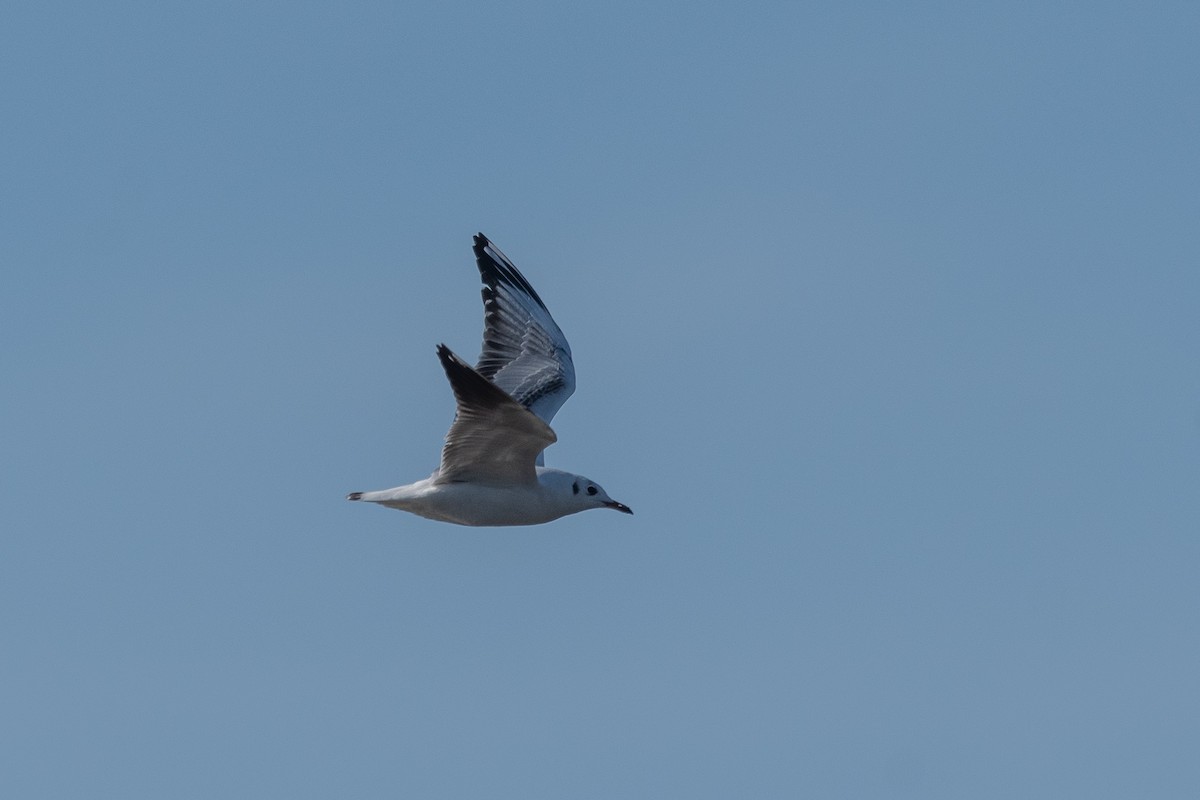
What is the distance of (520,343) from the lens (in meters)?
20.0

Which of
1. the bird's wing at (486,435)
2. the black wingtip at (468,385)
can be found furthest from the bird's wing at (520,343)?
the black wingtip at (468,385)

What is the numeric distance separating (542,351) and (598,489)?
9.48 ft

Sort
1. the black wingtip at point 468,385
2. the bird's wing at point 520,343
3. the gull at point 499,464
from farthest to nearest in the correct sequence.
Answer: the bird's wing at point 520,343 → the gull at point 499,464 → the black wingtip at point 468,385

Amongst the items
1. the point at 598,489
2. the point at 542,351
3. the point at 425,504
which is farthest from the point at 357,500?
the point at 542,351

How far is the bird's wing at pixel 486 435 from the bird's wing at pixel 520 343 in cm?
219

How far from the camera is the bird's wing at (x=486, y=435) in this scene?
1516cm

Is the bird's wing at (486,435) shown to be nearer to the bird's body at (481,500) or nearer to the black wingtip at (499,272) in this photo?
the bird's body at (481,500)

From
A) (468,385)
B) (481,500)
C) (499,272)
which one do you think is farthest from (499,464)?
(499,272)

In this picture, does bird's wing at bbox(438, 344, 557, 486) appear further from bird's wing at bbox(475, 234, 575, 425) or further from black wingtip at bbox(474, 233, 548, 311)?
black wingtip at bbox(474, 233, 548, 311)

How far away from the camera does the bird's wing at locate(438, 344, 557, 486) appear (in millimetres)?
15156

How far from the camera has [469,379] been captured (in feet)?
49.5

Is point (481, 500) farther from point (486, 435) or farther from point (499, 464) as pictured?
point (486, 435)

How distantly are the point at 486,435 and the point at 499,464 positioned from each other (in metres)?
0.50

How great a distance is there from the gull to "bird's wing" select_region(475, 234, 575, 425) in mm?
20
